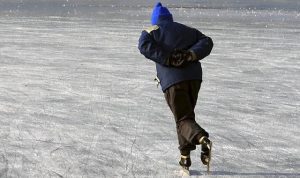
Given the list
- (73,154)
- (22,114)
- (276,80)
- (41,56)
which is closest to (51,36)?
(41,56)

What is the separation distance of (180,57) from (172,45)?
14 centimetres

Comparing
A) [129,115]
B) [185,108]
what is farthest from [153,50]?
[129,115]

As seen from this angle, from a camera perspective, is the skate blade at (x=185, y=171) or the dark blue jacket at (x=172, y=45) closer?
the dark blue jacket at (x=172, y=45)

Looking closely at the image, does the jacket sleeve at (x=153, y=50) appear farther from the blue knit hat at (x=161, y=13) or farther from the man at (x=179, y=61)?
the blue knit hat at (x=161, y=13)

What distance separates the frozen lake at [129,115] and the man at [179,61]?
21.7 inches

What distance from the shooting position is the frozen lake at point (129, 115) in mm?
4594

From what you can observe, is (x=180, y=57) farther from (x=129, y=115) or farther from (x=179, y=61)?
(x=129, y=115)

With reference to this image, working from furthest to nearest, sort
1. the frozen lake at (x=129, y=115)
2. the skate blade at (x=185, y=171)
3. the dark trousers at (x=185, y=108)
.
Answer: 1. the frozen lake at (x=129, y=115)
2. the skate blade at (x=185, y=171)
3. the dark trousers at (x=185, y=108)

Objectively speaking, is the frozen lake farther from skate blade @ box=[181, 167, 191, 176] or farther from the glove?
the glove

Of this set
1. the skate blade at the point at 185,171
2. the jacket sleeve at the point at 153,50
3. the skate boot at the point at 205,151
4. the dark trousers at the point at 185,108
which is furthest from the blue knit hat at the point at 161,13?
the skate blade at the point at 185,171

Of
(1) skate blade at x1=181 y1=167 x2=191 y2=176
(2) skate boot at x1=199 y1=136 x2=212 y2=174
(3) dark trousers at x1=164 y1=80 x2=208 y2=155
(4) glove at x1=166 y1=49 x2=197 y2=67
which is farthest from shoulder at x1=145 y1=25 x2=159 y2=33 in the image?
(1) skate blade at x1=181 y1=167 x2=191 y2=176

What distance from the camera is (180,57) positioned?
3949 mm

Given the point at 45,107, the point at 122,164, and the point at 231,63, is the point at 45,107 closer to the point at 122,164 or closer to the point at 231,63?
the point at 122,164

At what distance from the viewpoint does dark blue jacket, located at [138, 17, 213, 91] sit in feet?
13.0
